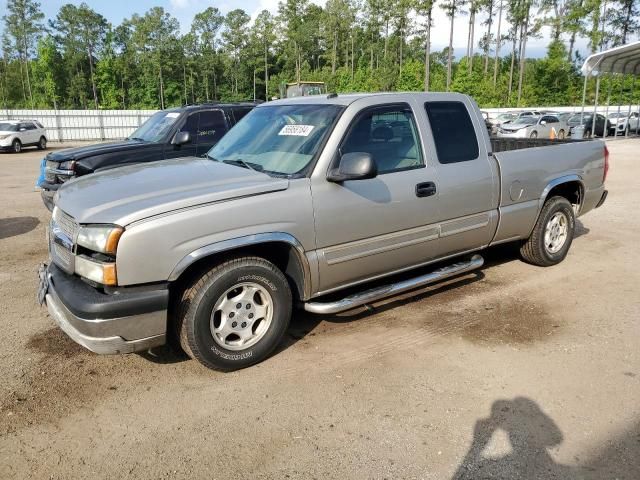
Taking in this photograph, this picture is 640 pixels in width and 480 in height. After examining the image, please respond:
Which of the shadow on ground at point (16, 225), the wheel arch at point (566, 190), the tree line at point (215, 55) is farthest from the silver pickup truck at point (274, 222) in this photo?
the tree line at point (215, 55)

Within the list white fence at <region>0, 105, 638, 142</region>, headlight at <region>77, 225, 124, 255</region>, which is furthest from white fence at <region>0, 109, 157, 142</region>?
headlight at <region>77, 225, 124, 255</region>

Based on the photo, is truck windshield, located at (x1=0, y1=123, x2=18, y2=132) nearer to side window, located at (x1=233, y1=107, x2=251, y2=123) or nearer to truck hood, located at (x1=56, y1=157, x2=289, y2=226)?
side window, located at (x1=233, y1=107, x2=251, y2=123)

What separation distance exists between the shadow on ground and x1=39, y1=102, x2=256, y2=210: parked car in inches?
23.4

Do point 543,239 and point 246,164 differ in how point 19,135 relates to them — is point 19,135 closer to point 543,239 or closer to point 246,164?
point 246,164

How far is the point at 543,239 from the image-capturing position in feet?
18.5

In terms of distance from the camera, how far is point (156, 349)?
155 inches

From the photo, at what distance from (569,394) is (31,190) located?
40.7 ft

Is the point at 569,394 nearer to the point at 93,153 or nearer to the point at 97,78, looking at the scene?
the point at 93,153

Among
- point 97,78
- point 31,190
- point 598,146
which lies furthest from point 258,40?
point 598,146

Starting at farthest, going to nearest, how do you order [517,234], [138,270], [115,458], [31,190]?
[31,190], [517,234], [138,270], [115,458]

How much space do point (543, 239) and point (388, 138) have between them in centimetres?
253

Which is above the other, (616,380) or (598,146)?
(598,146)

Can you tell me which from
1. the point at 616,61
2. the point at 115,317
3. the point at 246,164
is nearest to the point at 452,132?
the point at 246,164

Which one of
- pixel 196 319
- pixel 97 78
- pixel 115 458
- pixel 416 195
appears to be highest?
pixel 97 78
